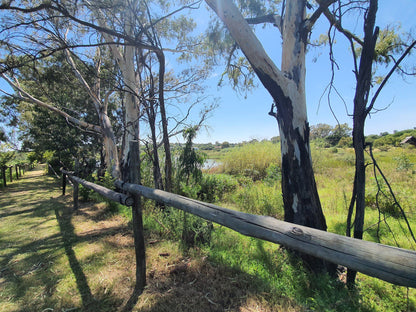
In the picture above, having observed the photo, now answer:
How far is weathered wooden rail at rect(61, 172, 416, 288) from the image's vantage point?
632 mm

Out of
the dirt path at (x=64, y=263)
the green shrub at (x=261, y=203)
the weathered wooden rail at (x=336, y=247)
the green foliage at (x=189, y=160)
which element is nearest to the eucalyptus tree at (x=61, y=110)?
the dirt path at (x=64, y=263)

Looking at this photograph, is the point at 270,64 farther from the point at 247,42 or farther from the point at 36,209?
the point at 36,209

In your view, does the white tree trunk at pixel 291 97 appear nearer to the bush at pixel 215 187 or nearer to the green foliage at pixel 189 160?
the green foliage at pixel 189 160

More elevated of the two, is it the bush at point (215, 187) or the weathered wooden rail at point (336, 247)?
the weathered wooden rail at point (336, 247)

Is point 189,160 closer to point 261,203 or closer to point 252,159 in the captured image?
point 261,203

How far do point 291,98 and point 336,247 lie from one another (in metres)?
2.13

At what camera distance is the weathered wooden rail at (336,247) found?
63 cm

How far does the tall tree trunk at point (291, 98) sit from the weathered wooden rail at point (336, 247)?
1572 mm

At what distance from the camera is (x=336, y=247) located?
0.79 m

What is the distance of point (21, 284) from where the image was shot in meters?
2.14

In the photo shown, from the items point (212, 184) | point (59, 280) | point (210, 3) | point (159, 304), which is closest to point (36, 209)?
point (59, 280)

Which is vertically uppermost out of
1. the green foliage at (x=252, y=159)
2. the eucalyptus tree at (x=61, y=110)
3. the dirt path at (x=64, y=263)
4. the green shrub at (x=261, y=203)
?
the eucalyptus tree at (x=61, y=110)

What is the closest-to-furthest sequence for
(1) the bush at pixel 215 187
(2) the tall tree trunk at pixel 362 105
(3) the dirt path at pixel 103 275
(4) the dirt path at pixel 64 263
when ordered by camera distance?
(2) the tall tree trunk at pixel 362 105 < (3) the dirt path at pixel 103 275 < (4) the dirt path at pixel 64 263 < (1) the bush at pixel 215 187

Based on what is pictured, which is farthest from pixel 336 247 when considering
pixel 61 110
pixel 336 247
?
pixel 61 110
